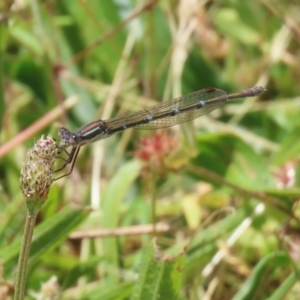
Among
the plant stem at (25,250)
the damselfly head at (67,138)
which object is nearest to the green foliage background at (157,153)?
the damselfly head at (67,138)

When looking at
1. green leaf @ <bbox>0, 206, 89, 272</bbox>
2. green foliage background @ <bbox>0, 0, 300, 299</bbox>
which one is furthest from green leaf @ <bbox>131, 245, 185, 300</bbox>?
green leaf @ <bbox>0, 206, 89, 272</bbox>

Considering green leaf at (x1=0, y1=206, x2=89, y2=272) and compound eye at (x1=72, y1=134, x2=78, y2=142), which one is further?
compound eye at (x1=72, y1=134, x2=78, y2=142)

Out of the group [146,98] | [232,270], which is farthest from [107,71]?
[232,270]

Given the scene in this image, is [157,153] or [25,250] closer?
[25,250]

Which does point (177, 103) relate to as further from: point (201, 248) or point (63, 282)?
point (63, 282)

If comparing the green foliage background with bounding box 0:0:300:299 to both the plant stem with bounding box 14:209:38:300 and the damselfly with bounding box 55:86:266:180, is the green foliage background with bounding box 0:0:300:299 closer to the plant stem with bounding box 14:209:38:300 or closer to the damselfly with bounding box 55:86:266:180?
the damselfly with bounding box 55:86:266:180

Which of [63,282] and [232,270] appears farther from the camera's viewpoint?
[232,270]

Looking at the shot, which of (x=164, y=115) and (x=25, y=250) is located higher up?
(x=25, y=250)

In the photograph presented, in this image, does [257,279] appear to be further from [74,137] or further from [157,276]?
[74,137]

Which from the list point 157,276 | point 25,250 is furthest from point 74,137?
point 25,250
